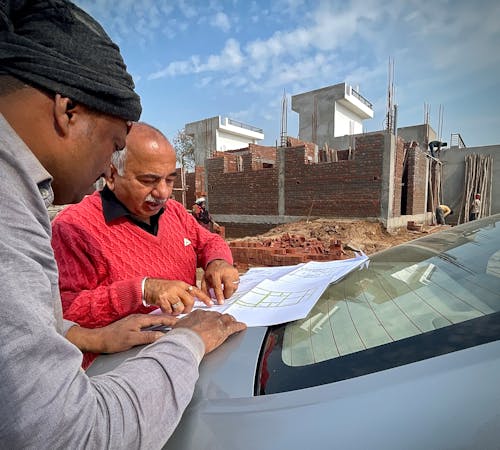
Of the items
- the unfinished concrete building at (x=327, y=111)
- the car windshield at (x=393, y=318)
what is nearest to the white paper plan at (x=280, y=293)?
the car windshield at (x=393, y=318)

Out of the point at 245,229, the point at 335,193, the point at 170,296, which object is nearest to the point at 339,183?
the point at 335,193

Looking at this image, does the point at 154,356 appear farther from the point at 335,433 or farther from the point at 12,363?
the point at 335,433

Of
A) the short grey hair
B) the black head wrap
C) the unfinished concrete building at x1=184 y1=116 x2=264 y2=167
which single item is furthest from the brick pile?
the unfinished concrete building at x1=184 y1=116 x2=264 y2=167

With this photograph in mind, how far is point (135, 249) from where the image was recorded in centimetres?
149

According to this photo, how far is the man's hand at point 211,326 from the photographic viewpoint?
790 mm

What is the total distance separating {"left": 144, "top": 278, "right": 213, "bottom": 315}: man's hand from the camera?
41.6 inches

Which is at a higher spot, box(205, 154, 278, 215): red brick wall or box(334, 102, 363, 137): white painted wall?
box(334, 102, 363, 137): white painted wall

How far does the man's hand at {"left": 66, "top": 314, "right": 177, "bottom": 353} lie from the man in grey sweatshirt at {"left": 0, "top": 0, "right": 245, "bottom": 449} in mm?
175

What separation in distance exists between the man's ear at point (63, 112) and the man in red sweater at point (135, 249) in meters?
0.62

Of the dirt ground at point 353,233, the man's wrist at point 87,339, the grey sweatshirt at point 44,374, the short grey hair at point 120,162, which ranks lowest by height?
the dirt ground at point 353,233

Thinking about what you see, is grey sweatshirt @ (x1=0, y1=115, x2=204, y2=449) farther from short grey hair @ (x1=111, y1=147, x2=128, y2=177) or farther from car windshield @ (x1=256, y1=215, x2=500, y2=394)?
short grey hair @ (x1=111, y1=147, x2=128, y2=177)

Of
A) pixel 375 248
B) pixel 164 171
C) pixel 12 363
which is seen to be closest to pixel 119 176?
pixel 164 171

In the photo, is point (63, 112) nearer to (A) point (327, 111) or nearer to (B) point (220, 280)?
(B) point (220, 280)

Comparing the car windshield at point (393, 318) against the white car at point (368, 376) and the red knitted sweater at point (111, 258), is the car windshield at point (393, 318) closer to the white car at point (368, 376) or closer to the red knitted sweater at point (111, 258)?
the white car at point (368, 376)
